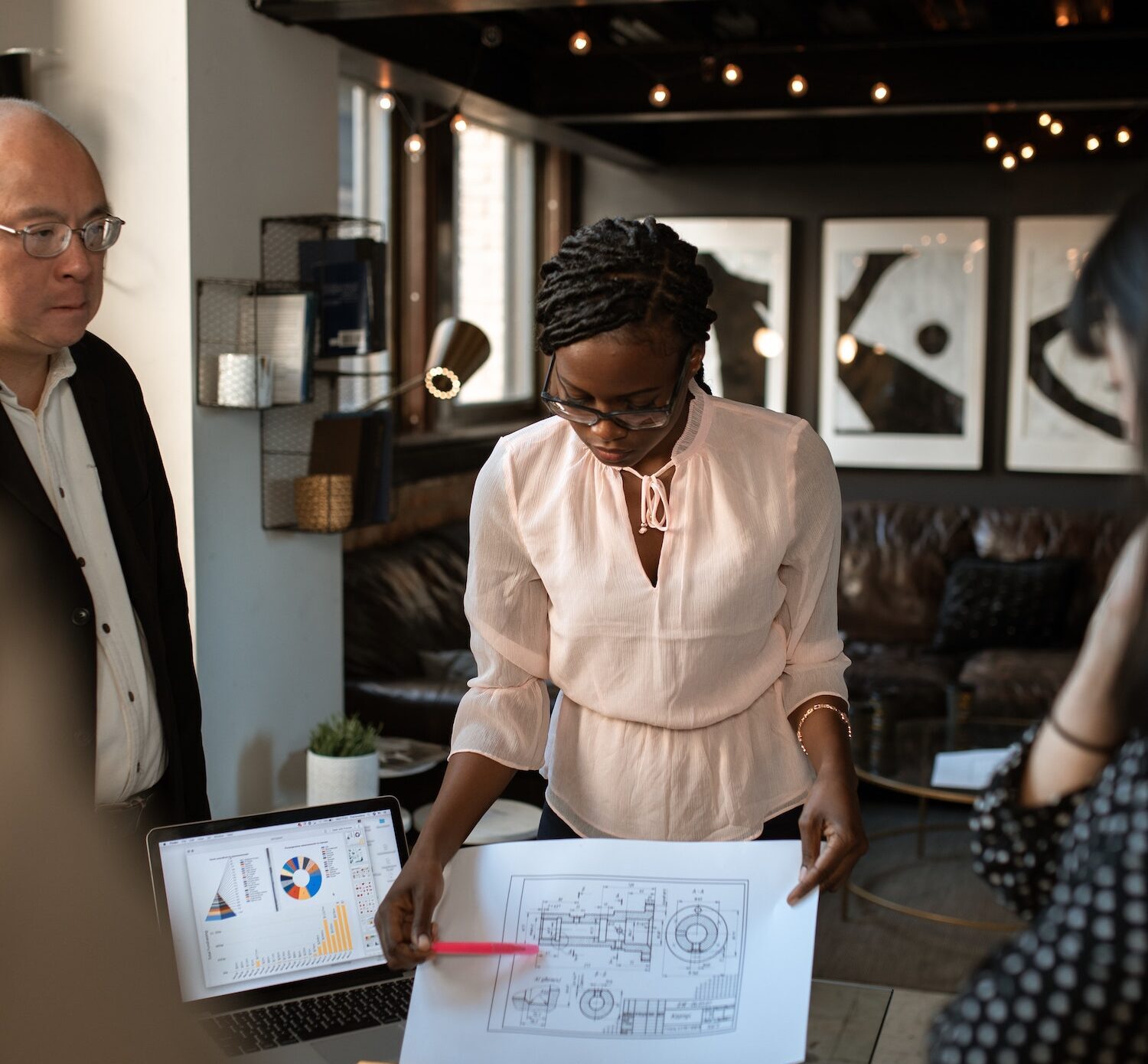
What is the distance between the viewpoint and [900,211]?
23.3 ft

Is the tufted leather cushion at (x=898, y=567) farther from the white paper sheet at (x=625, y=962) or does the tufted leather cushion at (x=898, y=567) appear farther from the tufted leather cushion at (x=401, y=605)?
the white paper sheet at (x=625, y=962)

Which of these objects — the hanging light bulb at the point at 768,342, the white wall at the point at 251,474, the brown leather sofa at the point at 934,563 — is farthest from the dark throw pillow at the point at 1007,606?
the white wall at the point at 251,474

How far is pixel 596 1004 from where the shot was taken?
55.8 inches

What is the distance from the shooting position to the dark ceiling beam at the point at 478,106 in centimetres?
434

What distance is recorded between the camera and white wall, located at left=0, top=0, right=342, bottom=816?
321 centimetres

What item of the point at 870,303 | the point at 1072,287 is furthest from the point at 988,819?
the point at 870,303

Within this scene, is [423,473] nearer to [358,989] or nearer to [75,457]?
[75,457]

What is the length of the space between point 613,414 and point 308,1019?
0.80 m

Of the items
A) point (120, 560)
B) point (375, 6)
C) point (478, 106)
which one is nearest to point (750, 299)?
point (478, 106)

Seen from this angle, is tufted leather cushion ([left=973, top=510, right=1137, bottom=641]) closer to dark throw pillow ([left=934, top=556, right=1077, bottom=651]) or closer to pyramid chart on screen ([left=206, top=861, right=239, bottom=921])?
dark throw pillow ([left=934, top=556, right=1077, bottom=651])

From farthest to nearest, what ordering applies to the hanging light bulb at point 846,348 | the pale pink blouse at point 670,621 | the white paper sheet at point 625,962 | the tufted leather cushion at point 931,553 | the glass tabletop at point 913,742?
1. the hanging light bulb at point 846,348
2. the tufted leather cushion at point 931,553
3. the glass tabletop at point 913,742
4. the pale pink blouse at point 670,621
5. the white paper sheet at point 625,962

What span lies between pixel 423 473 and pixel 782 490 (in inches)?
167

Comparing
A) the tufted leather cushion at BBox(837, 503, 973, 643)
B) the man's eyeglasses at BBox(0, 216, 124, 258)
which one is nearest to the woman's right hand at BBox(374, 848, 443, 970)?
the man's eyeglasses at BBox(0, 216, 124, 258)

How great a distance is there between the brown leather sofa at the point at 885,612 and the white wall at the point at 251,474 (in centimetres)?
63
